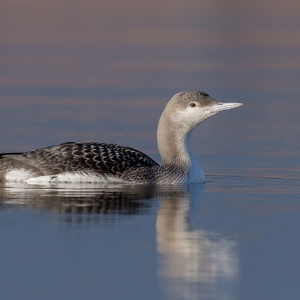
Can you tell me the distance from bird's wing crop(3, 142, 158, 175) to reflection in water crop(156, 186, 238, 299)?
1.54 metres

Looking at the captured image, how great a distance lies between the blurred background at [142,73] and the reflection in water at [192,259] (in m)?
3.97

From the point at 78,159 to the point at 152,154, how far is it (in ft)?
6.85

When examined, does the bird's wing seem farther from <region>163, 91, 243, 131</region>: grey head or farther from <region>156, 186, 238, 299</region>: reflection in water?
<region>156, 186, 238, 299</region>: reflection in water

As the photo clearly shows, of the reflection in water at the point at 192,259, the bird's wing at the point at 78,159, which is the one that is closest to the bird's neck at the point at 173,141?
the bird's wing at the point at 78,159

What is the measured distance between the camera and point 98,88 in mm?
17500

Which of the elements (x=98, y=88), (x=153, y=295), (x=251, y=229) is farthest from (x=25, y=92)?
(x=153, y=295)

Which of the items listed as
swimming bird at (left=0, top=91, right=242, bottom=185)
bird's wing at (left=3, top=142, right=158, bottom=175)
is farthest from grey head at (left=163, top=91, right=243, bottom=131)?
bird's wing at (left=3, top=142, right=158, bottom=175)

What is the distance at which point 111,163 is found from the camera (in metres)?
10.6

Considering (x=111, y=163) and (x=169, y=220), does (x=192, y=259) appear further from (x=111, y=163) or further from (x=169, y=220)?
(x=111, y=163)

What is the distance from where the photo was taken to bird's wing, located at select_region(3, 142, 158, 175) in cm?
1048

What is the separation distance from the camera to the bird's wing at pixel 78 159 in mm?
10477

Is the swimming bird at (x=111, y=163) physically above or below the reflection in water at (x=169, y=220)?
above

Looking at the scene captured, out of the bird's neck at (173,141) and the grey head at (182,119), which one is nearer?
the grey head at (182,119)

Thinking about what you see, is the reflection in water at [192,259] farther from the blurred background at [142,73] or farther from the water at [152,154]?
the blurred background at [142,73]
